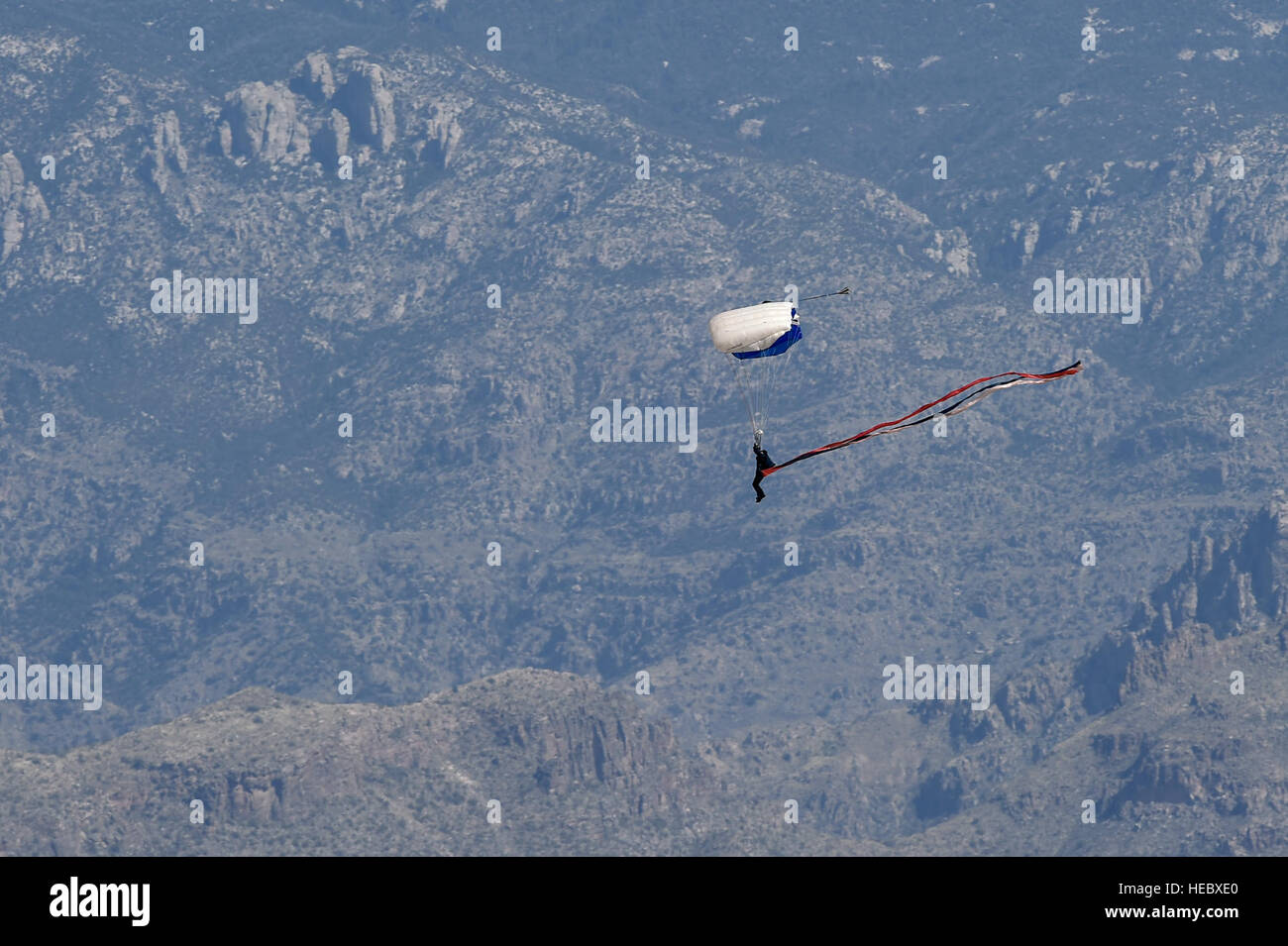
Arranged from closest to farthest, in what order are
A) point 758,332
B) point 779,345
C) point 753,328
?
point 758,332 < point 753,328 < point 779,345

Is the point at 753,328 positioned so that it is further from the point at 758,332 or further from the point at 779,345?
the point at 779,345

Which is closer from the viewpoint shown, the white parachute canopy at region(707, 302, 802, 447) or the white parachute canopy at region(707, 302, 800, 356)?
the white parachute canopy at region(707, 302, 802, 447)

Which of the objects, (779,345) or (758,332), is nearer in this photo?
(758,332)

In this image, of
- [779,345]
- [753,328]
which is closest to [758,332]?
[753,328]

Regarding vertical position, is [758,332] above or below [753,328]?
below

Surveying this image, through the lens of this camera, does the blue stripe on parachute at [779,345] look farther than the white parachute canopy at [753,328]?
No

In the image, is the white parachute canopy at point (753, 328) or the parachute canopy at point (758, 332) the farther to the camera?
the white parachute canopy at point (753, 328)
